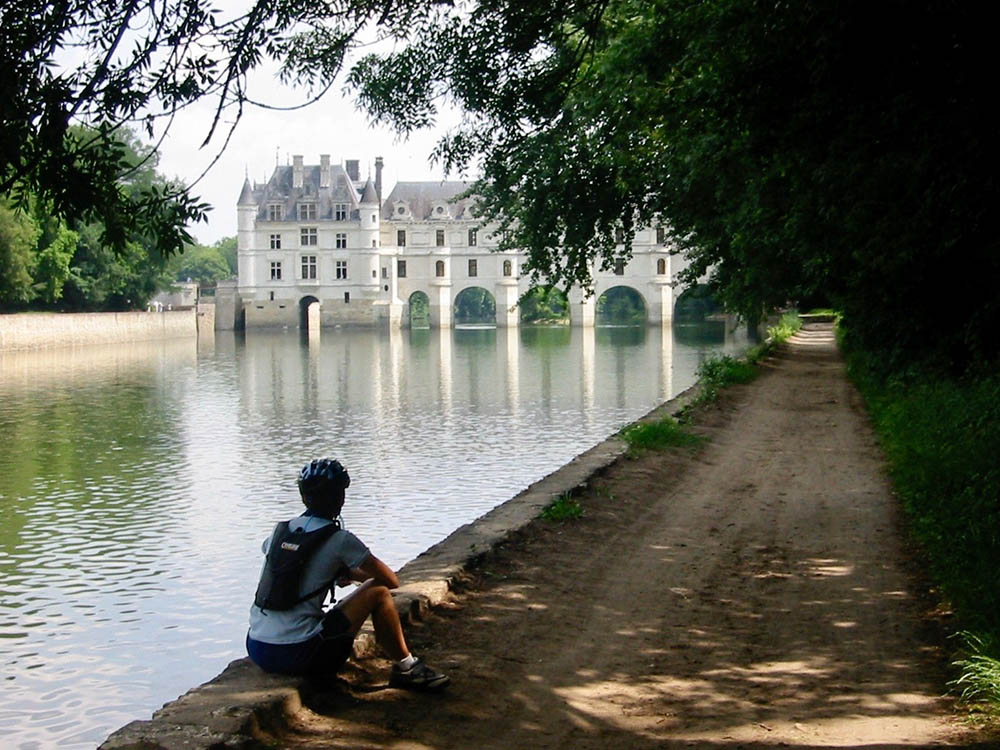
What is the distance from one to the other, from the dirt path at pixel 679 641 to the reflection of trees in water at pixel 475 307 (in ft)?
309

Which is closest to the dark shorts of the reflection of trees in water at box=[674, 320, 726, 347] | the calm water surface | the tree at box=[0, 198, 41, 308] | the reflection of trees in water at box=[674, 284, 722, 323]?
the calm water surface

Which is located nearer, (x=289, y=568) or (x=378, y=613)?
(x=289, y=568)

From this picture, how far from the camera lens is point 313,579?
4781 millimetres

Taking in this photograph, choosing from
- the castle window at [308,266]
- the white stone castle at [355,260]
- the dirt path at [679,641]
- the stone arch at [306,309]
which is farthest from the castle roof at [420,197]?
the dirt path at [679,641]

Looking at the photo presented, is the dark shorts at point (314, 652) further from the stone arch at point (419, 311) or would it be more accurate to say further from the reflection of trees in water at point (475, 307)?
the reflection of trees in water at point (475, 307)

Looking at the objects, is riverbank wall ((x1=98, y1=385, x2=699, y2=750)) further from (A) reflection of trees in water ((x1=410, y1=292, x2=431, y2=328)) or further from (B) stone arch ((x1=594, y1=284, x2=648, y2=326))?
(A) reflection of trees in water ((x1=410, y1=292, x2=431, y2=328))

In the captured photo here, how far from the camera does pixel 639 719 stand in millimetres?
4867

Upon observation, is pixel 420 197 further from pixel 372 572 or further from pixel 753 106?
pixel 372 572

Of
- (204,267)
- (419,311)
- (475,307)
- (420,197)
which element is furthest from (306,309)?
(204,267)

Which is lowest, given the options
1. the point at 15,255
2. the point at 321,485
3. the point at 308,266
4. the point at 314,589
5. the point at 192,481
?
the point at 192,481

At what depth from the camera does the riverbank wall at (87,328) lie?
4722 cm

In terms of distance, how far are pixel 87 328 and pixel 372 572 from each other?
52930 mm

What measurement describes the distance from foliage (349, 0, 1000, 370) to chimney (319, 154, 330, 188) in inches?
2902

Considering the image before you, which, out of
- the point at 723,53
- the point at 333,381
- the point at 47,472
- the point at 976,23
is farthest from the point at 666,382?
the point at 976,23
